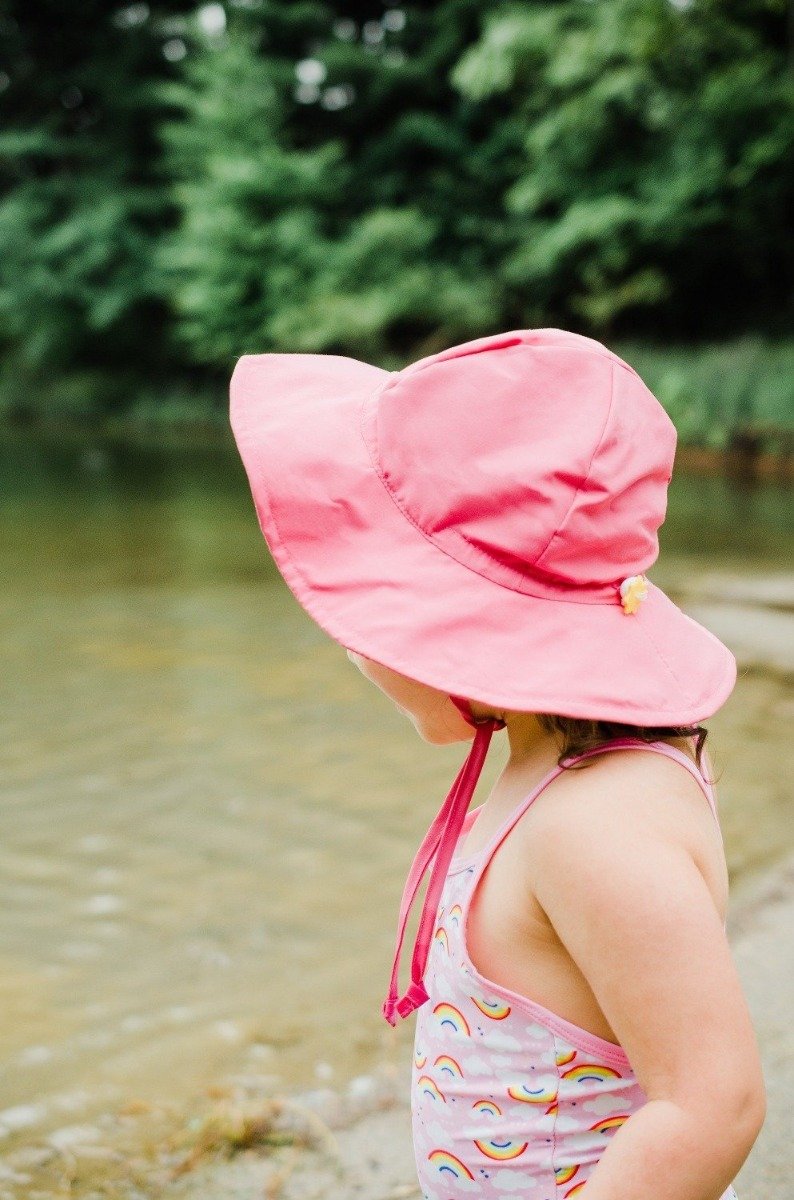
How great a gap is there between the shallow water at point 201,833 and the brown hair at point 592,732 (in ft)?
4.50

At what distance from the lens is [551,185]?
49.2 feet

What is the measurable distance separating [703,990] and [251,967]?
1882 mm

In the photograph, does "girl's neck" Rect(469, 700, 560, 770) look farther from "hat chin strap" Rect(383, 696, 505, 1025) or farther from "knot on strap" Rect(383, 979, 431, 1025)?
"knot on strap" Rect(383, 979, 431, 1025)

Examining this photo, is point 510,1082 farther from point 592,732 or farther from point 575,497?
point 575,497

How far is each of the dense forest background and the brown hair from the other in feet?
37.5

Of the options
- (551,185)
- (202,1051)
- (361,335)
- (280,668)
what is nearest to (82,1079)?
(202,1051)

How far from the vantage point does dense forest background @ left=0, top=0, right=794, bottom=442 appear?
1271cm

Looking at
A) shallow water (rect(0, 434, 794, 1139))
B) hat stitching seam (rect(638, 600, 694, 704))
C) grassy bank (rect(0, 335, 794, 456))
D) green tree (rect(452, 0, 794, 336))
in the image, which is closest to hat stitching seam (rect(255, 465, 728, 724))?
hat stitching seam (rect(638, 600, 694, 704))

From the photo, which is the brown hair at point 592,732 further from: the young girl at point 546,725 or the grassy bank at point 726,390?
the grassy bank at point 726,390

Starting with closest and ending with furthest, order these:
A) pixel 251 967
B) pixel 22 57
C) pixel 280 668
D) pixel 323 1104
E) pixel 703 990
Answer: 1. pixel 703 990
2. pixel 323 1104
3. pixel 251 967
4. pixel 280 668
5. pixel 22 57

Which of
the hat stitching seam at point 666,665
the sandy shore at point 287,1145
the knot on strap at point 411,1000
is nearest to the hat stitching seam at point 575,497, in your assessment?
the hat stitching seam at point 666,665

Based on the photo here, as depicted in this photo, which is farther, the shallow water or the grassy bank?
the grassy bank

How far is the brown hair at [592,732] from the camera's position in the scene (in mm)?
939

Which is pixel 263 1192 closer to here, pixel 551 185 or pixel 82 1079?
pixel 82 1079
